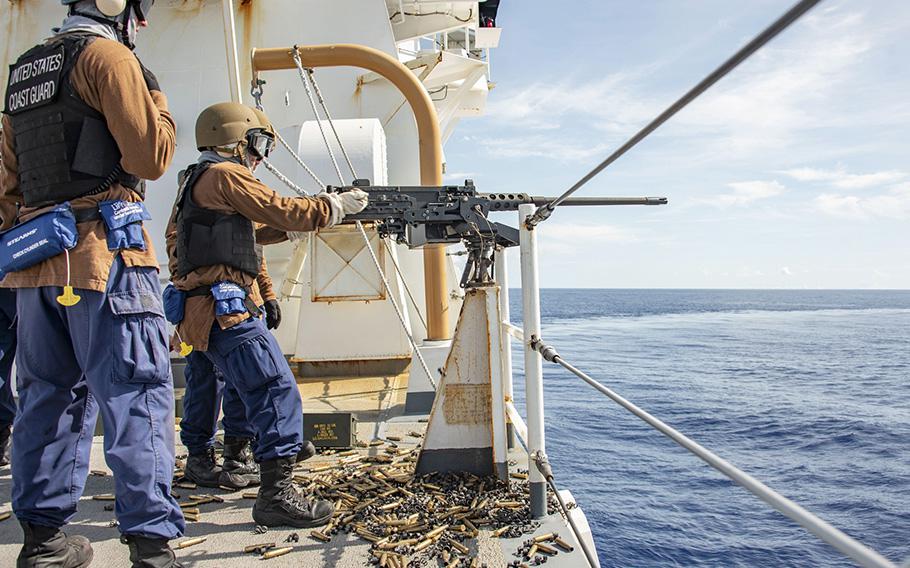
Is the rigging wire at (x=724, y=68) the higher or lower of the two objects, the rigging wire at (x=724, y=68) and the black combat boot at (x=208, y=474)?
the higher

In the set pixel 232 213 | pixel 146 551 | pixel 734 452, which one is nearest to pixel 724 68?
pixel 146 551

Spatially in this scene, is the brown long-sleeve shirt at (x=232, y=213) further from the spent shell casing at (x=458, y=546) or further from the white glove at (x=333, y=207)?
the spent shell casing at (x=458, y=546)

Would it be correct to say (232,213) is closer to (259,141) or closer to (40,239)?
(259,141)

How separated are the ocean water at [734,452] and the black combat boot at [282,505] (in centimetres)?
472

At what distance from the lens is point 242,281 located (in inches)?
134

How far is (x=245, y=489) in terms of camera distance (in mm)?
3828

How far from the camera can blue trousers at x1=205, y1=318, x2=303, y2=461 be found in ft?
10.6

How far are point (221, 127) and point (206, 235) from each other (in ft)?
1.82

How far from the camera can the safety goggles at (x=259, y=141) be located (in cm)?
341

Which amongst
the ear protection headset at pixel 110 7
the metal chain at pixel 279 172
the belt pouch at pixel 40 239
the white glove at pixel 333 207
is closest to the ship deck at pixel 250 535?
the belt pouch at pixel 40 239

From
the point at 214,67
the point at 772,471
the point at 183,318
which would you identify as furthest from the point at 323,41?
the point at 772,471

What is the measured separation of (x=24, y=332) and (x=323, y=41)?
754 centimetres

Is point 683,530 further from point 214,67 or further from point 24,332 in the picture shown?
point 214,67

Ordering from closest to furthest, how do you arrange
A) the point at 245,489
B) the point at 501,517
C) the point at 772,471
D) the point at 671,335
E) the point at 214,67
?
the point at 501,517 < the point at 245,489 < the point at 214,67 < the point at 772,471 < the point at 671,335
